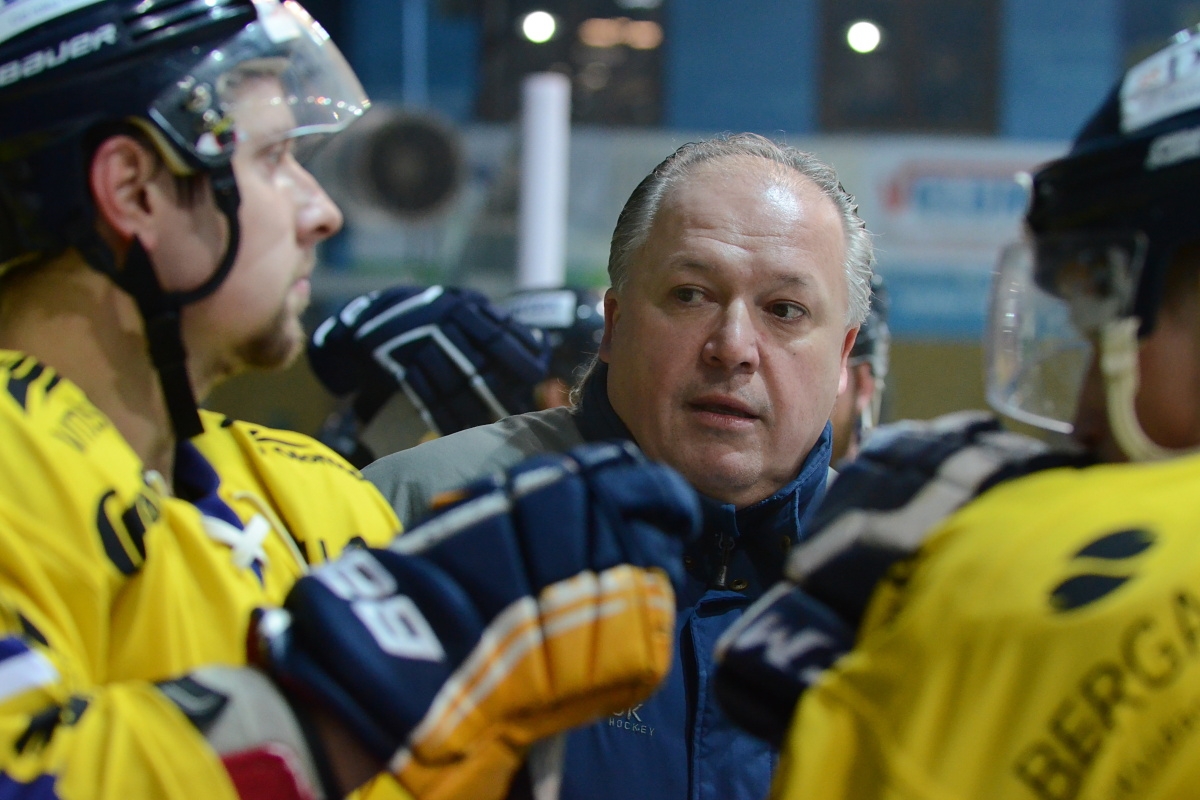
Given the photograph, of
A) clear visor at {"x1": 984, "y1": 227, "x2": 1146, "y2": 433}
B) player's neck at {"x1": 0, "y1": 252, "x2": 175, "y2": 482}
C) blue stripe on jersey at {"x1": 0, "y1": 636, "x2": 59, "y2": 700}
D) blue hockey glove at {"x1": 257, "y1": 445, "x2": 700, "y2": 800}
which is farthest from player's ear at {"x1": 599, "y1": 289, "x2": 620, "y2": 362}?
blue stripe on jersey at {"x1": 0, "y1": 636, "x2": 59, "y2": 700}

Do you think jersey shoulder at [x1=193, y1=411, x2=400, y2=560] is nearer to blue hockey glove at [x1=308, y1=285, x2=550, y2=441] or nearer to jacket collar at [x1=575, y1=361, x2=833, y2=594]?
jacket collar at [x1=575, y1=361, x2=833, y2=594]

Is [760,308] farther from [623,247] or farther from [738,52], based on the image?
[738,52]

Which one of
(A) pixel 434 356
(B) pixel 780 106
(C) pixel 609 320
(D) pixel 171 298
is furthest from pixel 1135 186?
(B) pixel 780 106

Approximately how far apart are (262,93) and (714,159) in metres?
0.89

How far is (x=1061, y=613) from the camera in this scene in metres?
0.88

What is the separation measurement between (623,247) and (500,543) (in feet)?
3.81

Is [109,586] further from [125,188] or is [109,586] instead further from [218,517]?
[125,188]

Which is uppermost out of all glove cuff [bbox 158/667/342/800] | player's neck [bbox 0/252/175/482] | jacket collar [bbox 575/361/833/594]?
player's neck [bbox 0/252/175/482]

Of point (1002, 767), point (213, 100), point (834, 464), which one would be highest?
point (213, 100)

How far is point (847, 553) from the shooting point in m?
1.06

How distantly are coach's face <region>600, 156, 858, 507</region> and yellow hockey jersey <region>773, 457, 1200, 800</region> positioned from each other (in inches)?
37.4

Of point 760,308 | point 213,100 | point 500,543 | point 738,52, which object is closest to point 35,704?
point 500,543

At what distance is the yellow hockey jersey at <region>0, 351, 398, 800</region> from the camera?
102 cm

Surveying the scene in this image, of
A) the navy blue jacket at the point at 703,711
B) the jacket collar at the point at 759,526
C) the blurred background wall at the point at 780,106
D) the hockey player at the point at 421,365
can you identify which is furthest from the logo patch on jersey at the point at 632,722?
the blurred background wall at the point at 780,106
